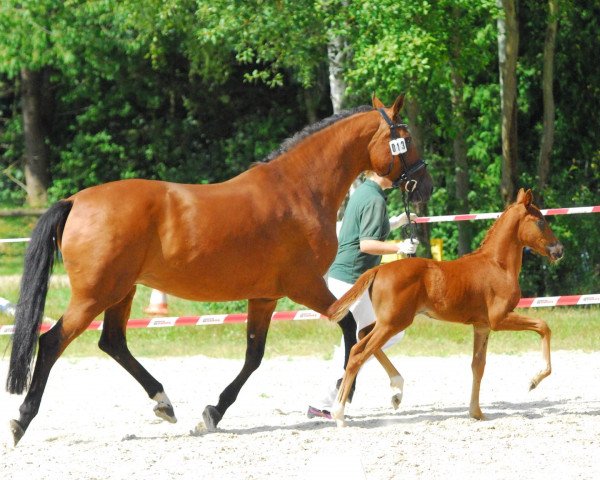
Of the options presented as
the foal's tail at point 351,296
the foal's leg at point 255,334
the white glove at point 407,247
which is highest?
the white glove at point 407,247

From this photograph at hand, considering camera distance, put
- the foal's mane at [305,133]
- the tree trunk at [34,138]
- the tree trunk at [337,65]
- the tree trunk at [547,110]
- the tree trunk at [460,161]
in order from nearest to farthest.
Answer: the foal's mane at [305,133] → the tree trunk at [337,65] → the tree trunk at [460,161] → the tree trunk at [547,110] → the tree trunk at [34,138]

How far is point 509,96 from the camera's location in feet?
50.6

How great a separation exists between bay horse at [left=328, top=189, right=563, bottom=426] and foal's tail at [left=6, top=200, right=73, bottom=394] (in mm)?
1784

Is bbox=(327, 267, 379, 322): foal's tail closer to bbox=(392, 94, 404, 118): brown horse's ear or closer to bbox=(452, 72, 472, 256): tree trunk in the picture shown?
bbox=(392, 94, 404, 118): brown horse's ear

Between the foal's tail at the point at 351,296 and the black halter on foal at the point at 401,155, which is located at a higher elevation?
the black halter on foal at the point at 401,155

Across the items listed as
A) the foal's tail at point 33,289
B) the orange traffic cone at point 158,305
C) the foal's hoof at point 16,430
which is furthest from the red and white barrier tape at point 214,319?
the orange traffic cone at point 158,305

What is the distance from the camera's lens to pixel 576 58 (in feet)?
55.4

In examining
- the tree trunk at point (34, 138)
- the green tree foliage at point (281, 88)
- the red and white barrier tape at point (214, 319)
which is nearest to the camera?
the red and white barrier tape at point (214, 319)

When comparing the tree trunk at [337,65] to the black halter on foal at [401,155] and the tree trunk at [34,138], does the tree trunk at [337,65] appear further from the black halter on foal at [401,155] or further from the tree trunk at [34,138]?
the tree trunk at [34,138]

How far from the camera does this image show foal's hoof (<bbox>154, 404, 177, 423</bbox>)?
7430 mm

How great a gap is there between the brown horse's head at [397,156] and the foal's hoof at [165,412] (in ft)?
6.96

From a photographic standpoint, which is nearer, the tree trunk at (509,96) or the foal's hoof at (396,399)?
the foal's hoof at (396,399)

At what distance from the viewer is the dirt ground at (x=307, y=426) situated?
5.93 metres

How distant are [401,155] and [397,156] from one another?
0.10 ft
